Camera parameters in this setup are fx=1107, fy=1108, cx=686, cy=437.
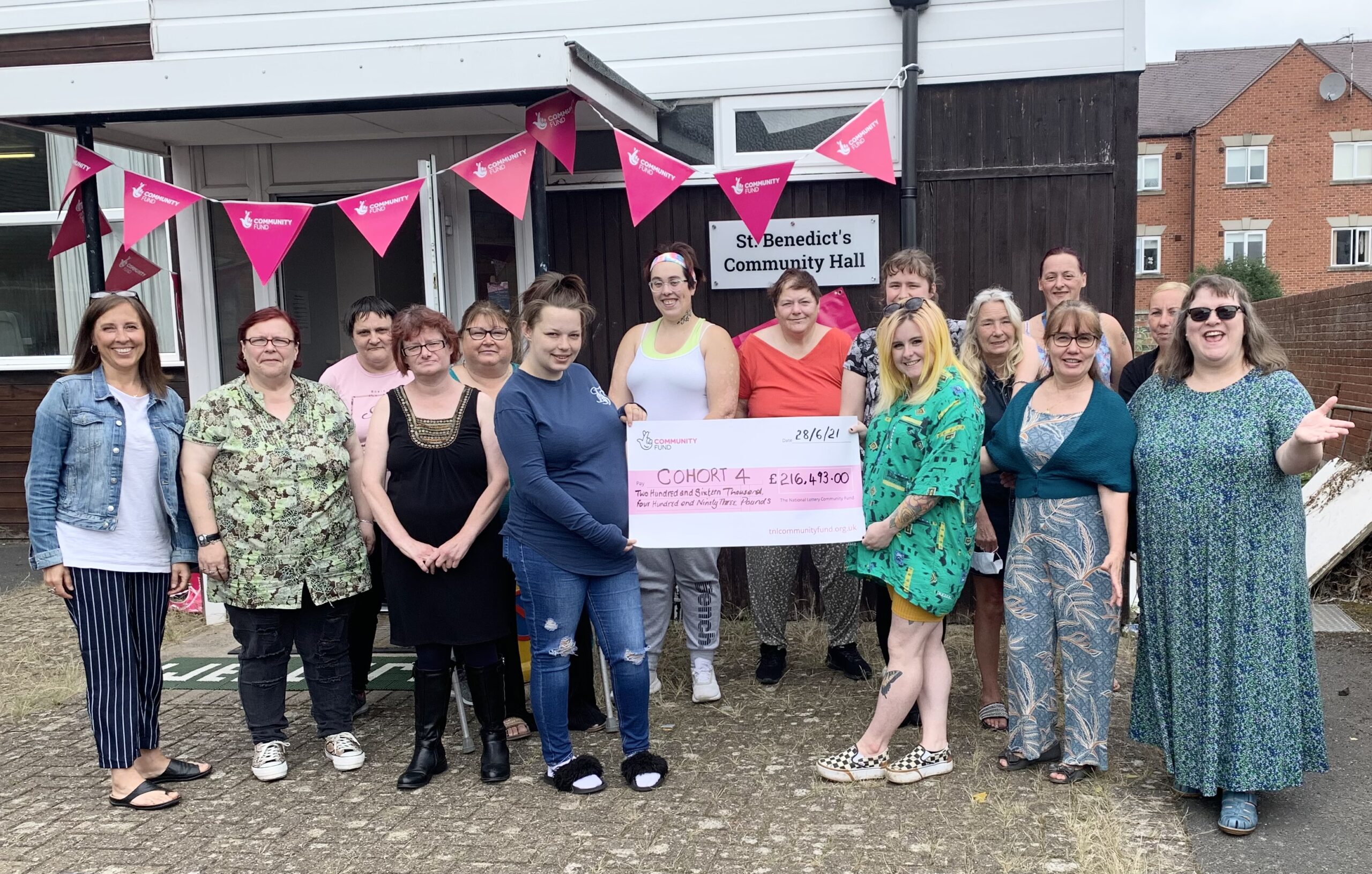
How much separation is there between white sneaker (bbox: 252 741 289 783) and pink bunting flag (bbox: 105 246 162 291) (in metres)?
3.70

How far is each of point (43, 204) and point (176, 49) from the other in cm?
304

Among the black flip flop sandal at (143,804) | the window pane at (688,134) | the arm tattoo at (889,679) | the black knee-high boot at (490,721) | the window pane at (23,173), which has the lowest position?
the black flip flop sandal at (143,804)

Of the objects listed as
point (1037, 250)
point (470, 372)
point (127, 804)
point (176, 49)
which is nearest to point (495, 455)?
point (470, 372)

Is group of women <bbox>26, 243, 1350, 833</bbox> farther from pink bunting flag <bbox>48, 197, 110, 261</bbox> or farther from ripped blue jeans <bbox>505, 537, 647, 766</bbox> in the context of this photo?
pink bunting flag <bbox>48, 197, 110, 261</bbox>

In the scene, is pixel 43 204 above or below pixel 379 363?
above

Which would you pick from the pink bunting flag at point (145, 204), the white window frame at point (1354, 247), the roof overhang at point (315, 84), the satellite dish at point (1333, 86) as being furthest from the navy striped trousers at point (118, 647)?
the satellite dish at point (1333, 86)

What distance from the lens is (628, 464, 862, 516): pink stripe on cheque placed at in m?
4.45

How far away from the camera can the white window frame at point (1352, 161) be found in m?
41.1

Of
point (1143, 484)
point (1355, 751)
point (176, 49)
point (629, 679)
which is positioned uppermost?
point (176, 49)

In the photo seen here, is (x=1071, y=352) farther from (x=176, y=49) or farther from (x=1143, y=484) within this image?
(x=176, y=49)

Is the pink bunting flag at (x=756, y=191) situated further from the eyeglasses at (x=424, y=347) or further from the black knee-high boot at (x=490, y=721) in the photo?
the black knee-high boot at (x=490, y=721)

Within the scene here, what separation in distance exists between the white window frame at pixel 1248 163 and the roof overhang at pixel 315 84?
4165 cm

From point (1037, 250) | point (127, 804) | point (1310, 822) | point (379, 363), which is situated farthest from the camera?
point (1037, 250)

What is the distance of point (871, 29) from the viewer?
6.30 meters
